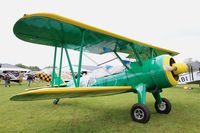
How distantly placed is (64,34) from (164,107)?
3.78 m

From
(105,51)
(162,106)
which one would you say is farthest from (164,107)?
(105,51)

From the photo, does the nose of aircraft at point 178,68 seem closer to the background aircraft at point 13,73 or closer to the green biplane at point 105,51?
the green biplane at point 105,51

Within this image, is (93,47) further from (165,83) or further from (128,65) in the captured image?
(165,83)

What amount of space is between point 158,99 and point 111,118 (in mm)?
1780

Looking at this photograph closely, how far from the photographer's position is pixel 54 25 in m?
4.57

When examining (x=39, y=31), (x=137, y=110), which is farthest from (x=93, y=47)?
(x=137, y=110)

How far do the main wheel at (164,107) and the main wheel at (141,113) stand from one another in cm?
151

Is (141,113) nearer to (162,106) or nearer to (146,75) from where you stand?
(146,75)

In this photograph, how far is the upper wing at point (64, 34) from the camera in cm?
427

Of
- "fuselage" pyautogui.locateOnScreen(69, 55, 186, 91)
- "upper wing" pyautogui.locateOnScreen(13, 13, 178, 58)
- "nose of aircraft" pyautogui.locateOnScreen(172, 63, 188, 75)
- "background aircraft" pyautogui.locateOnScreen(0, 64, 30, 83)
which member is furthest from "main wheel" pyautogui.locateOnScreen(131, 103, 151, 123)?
"background aircraft" pyautogui.locateOnScreen(0, 64, 30, 83)

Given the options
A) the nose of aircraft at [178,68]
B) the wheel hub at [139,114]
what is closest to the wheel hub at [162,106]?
the nose of aircraft at [178,68]

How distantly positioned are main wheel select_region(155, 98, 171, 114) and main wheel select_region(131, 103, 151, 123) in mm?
1512

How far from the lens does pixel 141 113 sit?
5.07m

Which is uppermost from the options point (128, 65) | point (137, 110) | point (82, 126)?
point (128, 65)
